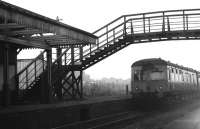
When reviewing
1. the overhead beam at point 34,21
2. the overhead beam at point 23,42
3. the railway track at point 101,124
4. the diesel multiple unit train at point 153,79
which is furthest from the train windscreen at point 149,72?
the overhead beam at point 23,42

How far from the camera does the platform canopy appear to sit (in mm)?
14164

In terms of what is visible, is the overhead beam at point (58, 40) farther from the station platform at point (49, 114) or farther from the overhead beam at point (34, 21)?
the station platform at point (49, 114)

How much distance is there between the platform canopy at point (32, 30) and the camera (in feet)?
46.5

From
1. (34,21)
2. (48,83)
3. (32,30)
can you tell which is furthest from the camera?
(48,83)

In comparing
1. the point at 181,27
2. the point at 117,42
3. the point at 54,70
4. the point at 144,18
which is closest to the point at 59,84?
the point at 54,70

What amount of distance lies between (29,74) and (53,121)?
8.68 metres

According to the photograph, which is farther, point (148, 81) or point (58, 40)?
point (148, 81)

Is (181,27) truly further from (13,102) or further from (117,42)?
(13,102)

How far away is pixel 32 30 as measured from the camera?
17359mm

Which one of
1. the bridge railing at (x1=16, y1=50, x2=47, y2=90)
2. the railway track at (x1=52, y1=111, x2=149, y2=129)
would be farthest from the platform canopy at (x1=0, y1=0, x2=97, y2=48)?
the railway track at (x1=52, y1=111, x2=149, y2=129)

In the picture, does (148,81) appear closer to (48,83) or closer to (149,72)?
(149,72)

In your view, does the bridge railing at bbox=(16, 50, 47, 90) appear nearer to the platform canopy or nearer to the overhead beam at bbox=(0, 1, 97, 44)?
the platform canopy

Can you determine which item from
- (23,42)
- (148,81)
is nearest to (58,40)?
(23,42)

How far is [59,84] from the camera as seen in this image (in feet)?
82.5
